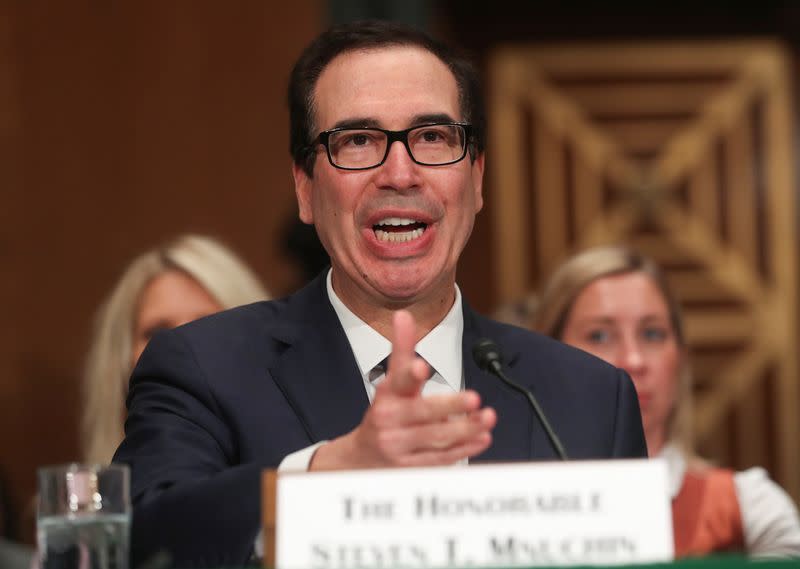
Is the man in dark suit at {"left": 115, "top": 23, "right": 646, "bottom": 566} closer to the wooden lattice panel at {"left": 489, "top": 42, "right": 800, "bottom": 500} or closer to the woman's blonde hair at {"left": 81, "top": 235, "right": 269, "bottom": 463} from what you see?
the woman's blonde hair at {"left": 81, "top": 235, "right": 269, "bottom": 463}

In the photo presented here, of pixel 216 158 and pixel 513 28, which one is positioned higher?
pixel 513 28

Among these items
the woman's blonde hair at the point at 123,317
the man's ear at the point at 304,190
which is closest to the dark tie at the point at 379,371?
the man's ear at the point at 304,190

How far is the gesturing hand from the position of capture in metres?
1.69

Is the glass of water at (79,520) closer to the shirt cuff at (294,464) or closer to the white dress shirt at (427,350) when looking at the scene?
the shirt cuff at (294,464)

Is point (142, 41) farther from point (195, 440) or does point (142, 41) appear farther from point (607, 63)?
point (195, 440)

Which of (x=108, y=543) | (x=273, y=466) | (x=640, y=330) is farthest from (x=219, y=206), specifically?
(x=108, y=543)

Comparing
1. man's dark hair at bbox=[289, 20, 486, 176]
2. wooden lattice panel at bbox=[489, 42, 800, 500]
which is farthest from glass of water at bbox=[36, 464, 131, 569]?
wooden lattice panel at bbox=[489, 42, 800, 500]

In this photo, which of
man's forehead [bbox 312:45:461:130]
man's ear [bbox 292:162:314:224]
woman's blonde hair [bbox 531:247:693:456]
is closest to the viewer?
man's forehead [bbox 312:45:461:130]

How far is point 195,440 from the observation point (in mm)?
2105

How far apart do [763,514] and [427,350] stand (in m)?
1.54

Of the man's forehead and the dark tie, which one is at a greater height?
the man's forehead

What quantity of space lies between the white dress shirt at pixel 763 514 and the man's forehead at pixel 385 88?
1448 mm

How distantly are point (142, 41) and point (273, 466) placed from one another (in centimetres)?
387

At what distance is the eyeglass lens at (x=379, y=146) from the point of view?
2.31 metres
